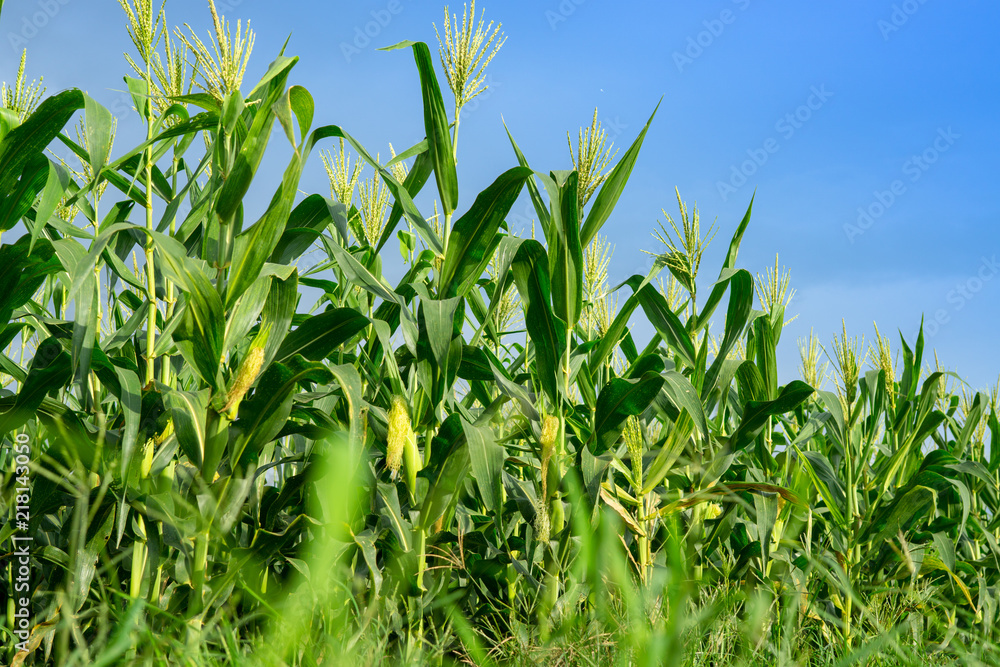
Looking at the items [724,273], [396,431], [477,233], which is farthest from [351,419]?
[724,273]

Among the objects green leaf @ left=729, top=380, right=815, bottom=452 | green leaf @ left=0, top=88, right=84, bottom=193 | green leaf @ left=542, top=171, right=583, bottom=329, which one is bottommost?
green leaf @ left=0, top=88, right=84, bottom=193

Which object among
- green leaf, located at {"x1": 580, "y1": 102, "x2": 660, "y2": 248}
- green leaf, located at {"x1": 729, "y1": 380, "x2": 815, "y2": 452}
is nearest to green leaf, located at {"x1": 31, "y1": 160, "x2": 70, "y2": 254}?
green leaf, located at {"x1": 580, "y1": 102, "x2": 660, "y2": 248}

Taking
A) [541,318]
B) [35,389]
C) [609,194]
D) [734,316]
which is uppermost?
[609,194]

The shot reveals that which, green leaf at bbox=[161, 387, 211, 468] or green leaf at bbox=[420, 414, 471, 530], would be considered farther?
green leaf at bbox=[420, 414, 471, 530]

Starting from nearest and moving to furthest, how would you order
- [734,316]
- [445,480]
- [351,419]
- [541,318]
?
[351,419] → [445,480] → [541,318] → [734,316]

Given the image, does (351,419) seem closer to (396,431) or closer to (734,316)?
(396,431)

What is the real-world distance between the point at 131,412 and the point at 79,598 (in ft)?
1.72

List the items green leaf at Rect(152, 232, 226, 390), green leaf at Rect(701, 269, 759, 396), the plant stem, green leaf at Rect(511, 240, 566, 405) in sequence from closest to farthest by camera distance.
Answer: green leaf at Rect(152, 232, 226, 390) < the plant stem < green leaf at Rect(511, 240, 566, 405) < green leaf at Rect(701, 269, 759, 396)

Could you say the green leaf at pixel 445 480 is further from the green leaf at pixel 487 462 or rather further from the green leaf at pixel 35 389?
the green leaf at pixel 35 389

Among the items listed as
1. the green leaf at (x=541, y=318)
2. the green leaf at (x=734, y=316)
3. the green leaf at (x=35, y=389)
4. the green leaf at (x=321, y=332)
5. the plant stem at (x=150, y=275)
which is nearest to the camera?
the green leaf at (x=35, y=389)

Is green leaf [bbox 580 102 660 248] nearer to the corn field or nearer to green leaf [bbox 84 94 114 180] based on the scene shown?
the corn field

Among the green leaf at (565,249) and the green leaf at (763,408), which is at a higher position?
the green leaf at (565,249)

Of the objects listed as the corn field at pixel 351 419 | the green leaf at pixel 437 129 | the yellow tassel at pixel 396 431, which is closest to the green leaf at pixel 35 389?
the corn field at pixel 351 419

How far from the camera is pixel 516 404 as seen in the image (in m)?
1.92
